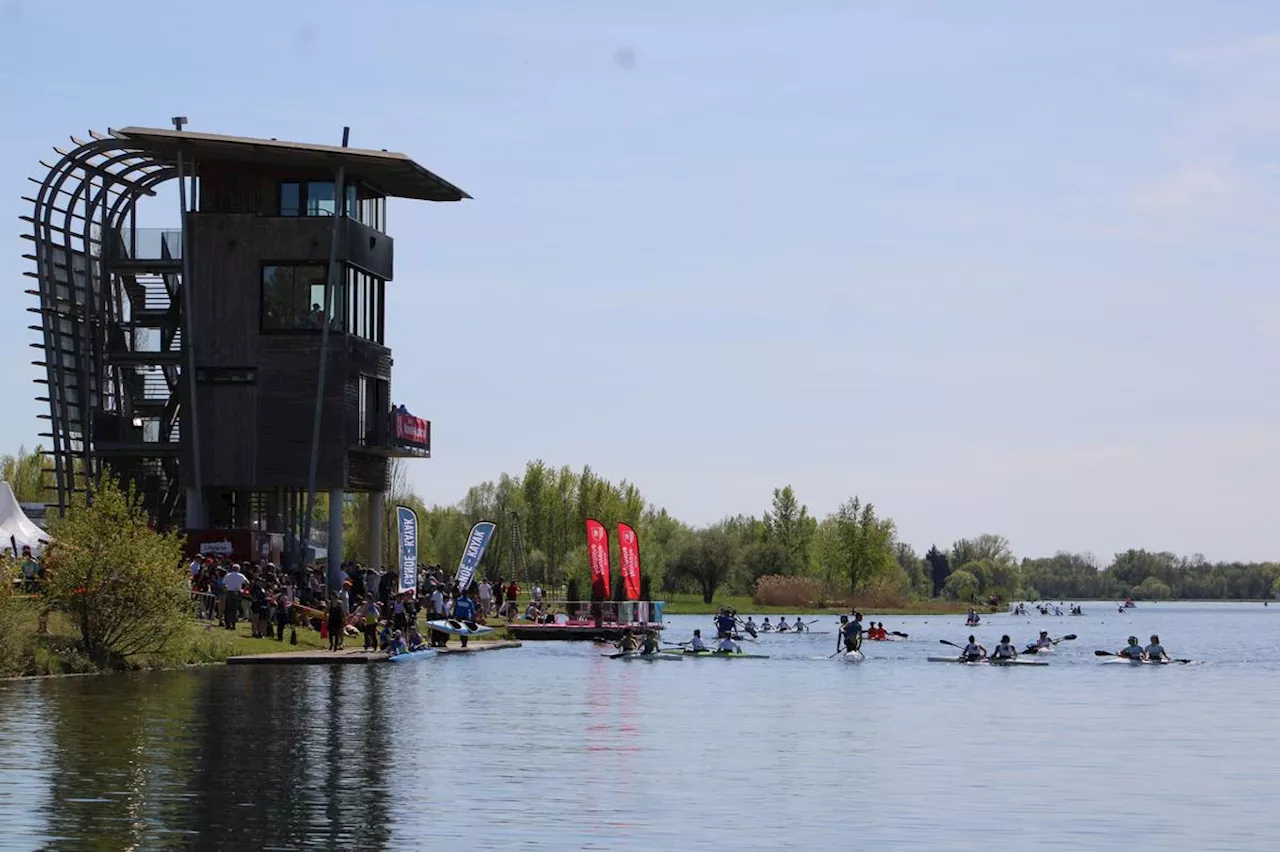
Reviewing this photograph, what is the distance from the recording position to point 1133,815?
26953mm

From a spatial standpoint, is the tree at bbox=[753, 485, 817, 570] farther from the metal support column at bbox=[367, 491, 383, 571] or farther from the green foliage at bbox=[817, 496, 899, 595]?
the metal support column at bbox=[367, 491, 383, 571]

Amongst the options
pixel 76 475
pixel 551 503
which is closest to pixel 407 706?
pixel 76 475

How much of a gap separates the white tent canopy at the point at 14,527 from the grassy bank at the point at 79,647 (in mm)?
4720

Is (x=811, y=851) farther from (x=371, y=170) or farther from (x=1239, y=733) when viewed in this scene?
(x=371, y=170)

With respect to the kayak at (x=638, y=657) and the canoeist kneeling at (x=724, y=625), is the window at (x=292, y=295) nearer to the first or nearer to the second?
the kayak at (x=638, y=657)

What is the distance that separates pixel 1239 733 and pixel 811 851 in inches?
900

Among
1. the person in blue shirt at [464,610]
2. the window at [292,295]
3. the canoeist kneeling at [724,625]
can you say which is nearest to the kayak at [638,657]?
the person in blue shirt at [464,610]

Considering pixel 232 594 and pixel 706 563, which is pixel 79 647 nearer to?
pixel 232 594

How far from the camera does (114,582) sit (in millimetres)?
49406

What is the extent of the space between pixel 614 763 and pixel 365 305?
172 feet

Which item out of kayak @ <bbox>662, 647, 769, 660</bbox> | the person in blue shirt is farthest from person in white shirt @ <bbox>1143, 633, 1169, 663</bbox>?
the person in blue shirt

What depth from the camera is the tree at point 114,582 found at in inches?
1934

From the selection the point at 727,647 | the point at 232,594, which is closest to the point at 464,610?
the point at 727,647

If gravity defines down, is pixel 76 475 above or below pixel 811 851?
above
